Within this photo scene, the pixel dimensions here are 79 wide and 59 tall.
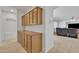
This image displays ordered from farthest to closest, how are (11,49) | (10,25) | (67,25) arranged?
1. (67,25)
2. (10,25)
3. (11,49)

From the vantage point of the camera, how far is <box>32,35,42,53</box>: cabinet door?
3766 millimetres

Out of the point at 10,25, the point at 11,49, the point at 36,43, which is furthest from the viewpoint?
the point at 10,25

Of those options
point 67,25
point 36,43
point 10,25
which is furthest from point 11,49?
point 67,25

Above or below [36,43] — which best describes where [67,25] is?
above

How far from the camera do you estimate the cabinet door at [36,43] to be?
3.77 m

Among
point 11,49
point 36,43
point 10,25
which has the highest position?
point 10,25

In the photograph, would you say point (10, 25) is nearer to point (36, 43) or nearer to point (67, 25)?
point (36, 43)

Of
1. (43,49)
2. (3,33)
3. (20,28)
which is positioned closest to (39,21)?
(43,49)

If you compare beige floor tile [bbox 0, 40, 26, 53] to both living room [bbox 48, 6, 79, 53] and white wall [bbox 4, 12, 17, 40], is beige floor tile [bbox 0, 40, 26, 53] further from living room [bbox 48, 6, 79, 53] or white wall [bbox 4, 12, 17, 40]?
white wall [bbox 4, 12, 17, 40]

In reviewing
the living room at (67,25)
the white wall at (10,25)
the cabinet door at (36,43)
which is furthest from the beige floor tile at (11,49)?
the white wall at (10,25)

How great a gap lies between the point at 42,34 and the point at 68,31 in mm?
5886

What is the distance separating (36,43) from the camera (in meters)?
3.87

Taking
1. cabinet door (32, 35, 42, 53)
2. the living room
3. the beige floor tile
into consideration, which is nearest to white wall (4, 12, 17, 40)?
the beige floor tile
